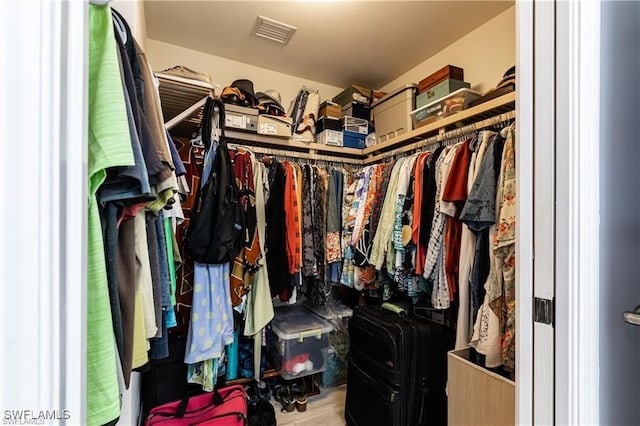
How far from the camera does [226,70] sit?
227cm

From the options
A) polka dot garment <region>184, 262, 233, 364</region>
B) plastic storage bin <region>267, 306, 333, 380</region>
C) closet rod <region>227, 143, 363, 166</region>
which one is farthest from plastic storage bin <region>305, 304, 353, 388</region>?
closet rod <region>227, 143, 363, 166</region>

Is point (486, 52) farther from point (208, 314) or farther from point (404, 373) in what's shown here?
point (208, 314)

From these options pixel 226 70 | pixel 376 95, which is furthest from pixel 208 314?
pixel 376 95

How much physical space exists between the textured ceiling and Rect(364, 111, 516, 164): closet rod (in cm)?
68

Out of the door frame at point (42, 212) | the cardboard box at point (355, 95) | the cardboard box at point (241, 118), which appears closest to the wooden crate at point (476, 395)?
the door frame at point (42, 212)

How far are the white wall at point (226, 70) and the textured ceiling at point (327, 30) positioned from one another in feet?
→ 0.15

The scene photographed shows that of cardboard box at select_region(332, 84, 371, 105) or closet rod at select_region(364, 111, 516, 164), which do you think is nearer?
closet rod at select_region(364, 111, 516, 164)

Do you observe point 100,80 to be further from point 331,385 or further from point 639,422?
point 331,385

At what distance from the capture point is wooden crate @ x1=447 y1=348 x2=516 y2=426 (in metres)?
1.03

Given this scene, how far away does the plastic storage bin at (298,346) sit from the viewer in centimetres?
188

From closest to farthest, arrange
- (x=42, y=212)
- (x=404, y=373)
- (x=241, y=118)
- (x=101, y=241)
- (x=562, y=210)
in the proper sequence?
1. (x=42, y=212)
2. (x=101, y=241)
3. (x=562, y=210)
4. (x=404, y=373)
5. (x=241, y=118)

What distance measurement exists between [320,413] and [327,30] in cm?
231

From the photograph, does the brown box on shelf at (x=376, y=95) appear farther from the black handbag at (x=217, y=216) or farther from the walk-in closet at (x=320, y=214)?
the black handbag at (x=217, y=216)

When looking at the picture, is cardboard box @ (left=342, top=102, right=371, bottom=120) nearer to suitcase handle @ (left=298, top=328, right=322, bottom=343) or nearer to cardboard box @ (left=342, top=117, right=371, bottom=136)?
cardboard box @ (left=342, top=117, right=371, bottom=136)
